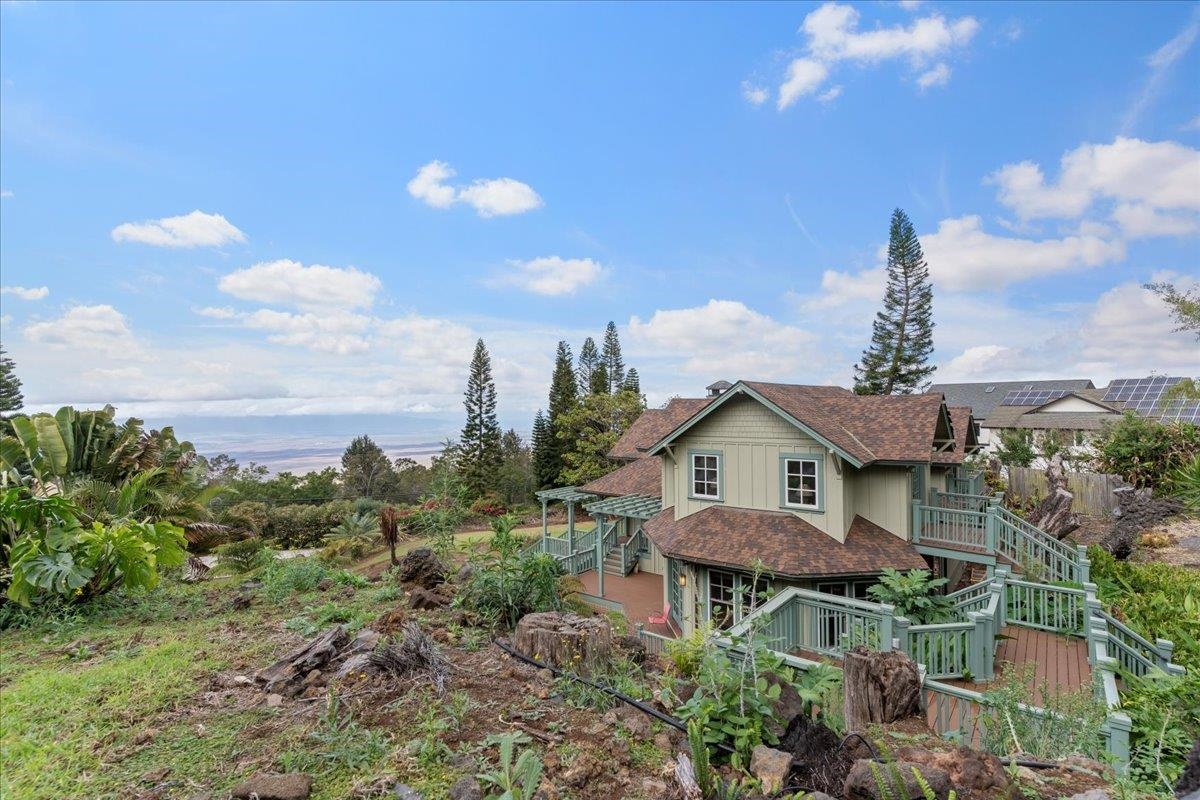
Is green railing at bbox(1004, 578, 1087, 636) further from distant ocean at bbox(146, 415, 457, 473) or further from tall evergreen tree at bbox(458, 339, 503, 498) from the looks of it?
distant ocean at bbox(146, 415, 457, 473)

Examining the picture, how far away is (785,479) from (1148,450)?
53.4ft

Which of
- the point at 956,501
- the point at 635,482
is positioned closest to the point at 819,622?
the point at 956,501

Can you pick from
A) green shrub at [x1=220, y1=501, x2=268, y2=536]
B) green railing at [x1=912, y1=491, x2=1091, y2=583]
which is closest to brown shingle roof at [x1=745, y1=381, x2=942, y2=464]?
green railing at [x1=912, y1=491, x2=1091, y2=583]

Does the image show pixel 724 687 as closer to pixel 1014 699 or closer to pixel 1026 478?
pixel 1014 699

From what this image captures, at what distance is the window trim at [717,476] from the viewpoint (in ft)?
38.0

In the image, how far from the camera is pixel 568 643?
396cm

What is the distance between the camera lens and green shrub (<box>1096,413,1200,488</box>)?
658 inches

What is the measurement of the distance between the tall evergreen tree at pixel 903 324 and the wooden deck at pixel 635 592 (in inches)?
996

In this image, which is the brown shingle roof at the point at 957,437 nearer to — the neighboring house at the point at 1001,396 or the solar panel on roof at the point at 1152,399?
the solar panel on roof at the point at 1152,399

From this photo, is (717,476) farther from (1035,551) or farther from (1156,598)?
(1156,598)

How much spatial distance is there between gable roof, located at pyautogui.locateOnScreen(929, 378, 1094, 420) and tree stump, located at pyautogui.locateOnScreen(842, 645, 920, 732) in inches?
1643

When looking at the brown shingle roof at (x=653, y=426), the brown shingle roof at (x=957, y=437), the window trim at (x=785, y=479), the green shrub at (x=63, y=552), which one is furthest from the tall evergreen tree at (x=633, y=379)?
the green shrub at (x=63, y=552)

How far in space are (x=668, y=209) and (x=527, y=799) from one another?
62.9 ft

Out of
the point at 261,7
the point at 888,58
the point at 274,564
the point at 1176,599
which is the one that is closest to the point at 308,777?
the point at 274,564
